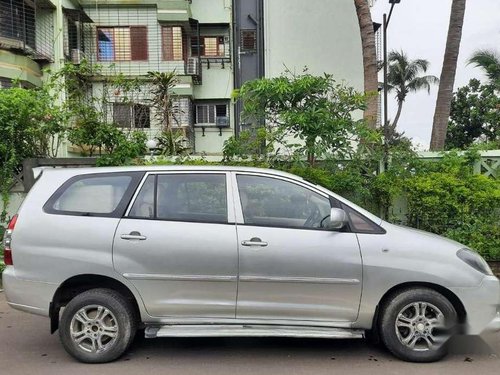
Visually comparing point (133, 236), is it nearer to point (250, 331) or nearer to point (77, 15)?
point (250, 331)

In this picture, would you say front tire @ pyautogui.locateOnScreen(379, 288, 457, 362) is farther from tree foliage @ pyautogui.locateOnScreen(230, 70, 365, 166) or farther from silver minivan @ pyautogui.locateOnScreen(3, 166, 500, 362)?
tree foliage @ pyautogui.locateOnScreen(230, 70, 365, 166)

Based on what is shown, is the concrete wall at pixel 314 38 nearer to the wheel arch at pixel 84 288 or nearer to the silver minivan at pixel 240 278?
the silver minivan at pixel 240 278

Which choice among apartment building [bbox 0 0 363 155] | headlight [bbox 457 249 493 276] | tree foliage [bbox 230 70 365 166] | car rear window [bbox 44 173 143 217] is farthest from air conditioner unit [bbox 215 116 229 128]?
headlight [bbox 457 249 493 276]

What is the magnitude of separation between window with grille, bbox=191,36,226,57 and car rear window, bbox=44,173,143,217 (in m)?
18.3

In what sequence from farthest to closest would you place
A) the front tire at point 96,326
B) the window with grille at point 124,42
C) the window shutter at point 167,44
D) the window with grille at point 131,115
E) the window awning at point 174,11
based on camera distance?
the window with grille at point 124,42, the window shutter at point 167,44, the window awning at point 174,11, the window with grille at point 131,115, the front tire at point 96,326

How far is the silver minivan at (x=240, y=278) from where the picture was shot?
4.42m

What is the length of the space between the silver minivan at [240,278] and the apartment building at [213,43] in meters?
15.8

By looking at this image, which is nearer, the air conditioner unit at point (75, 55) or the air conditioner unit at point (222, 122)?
the air conditioner unit at point (75, 55)

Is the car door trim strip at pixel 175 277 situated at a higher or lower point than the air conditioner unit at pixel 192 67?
lower

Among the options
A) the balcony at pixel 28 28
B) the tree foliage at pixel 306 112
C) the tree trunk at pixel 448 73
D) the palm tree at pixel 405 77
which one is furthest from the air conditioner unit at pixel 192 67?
the palm tree at pixel 405 77

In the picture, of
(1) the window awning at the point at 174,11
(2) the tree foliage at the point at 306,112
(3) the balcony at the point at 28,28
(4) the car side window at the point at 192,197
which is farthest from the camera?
(1) the window awning at the point at 174,11

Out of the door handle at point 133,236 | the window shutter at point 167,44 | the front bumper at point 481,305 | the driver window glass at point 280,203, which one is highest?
the window shutter at point 167,44

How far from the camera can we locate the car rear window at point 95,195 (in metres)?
4.61

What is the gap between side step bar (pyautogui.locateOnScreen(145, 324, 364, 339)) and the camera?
4.39 metres
